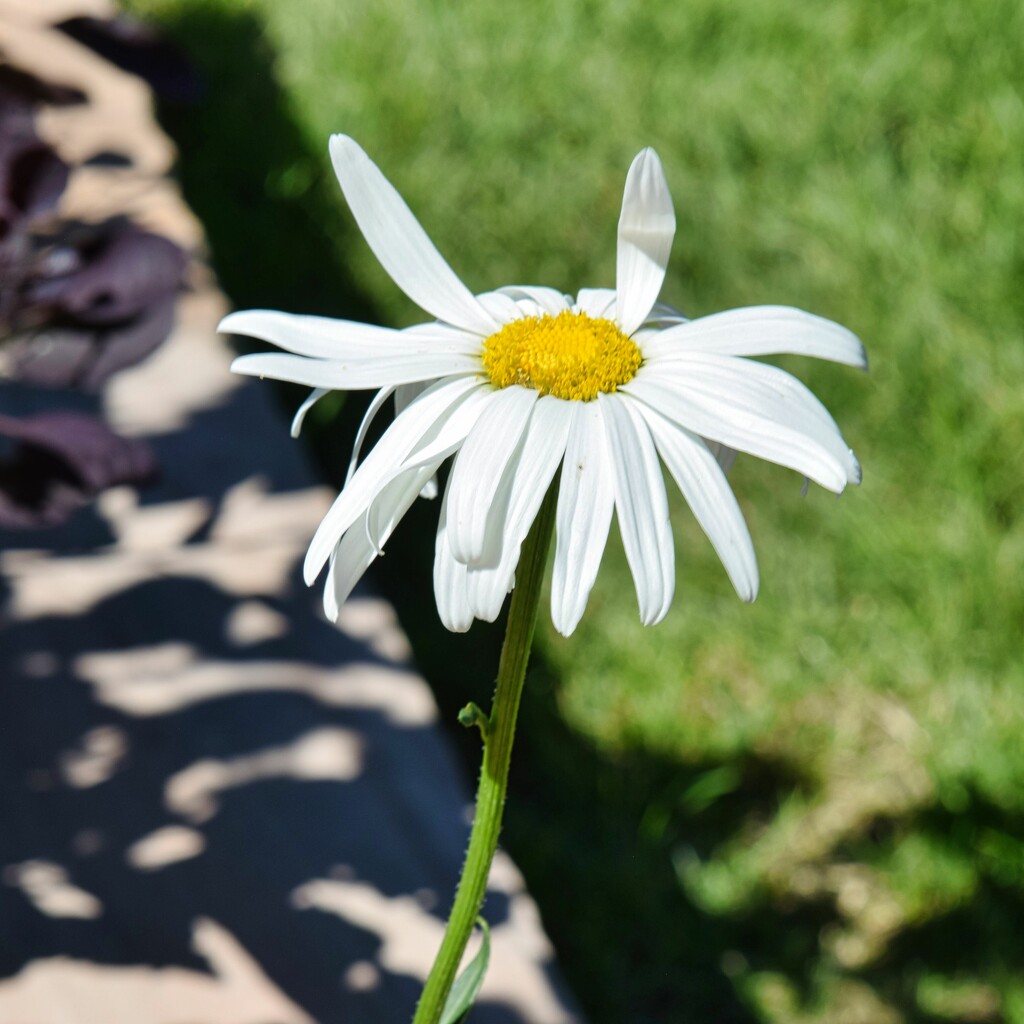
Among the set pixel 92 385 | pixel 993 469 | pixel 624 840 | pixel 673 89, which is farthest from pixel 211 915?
pixel 673 89

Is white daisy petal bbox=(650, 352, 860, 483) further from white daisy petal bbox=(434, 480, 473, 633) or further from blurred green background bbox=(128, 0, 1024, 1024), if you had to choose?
blurred green background bbox=(128, 0, 1024, 1024)

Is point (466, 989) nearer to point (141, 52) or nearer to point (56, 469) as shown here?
point (56, 469)

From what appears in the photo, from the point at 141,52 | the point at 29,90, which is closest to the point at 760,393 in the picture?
the point at 29,90

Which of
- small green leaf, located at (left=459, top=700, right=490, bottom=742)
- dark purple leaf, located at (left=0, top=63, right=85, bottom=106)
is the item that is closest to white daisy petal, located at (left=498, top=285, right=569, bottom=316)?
small green leaf, located at (left=459, top=700, right=490, bottom=742)

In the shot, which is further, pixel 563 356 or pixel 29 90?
pixel 29 90

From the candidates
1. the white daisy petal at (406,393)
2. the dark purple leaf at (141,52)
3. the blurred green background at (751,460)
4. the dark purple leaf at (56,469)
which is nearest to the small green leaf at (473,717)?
the white daisy petal at (406,393)
